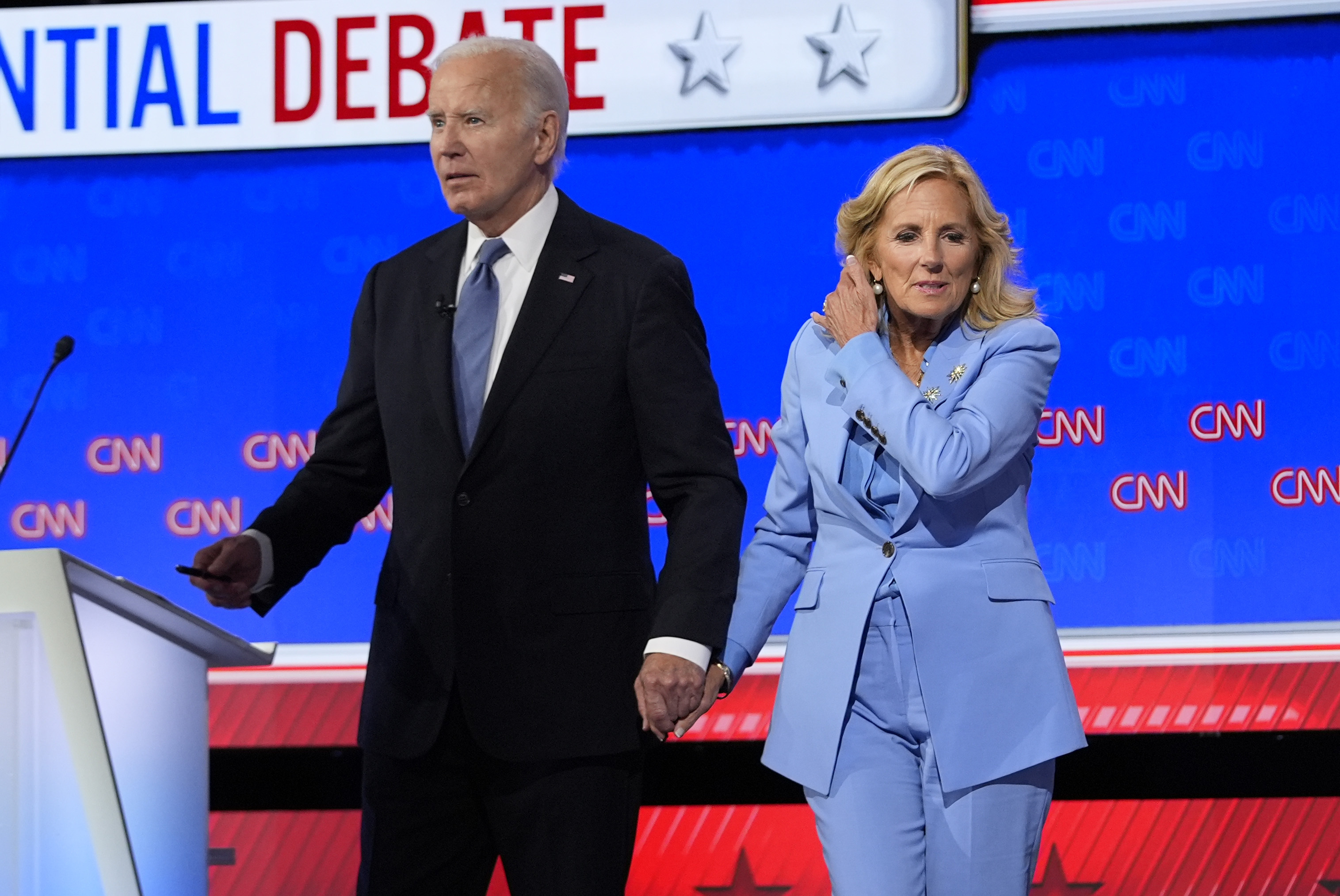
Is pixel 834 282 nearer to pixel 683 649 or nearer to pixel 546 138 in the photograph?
pixel 546 138

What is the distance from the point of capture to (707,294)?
3246mm

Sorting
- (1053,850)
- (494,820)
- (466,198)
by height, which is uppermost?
(466,198)

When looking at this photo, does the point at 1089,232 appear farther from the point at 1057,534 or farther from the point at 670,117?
the point at 670,117

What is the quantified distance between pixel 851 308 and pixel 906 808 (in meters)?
0.65

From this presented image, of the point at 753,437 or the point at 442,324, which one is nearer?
the point at 442,324

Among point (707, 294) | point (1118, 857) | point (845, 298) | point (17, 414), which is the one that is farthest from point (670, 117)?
point (1118, 857)

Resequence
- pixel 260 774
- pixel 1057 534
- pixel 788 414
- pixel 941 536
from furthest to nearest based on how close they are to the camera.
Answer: pixel 260 774
pixel 1057 534
pixel 788 414
pixel 941 536

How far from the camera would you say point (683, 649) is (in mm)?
1846

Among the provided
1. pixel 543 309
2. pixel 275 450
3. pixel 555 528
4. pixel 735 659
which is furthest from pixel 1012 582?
pixel 275 450

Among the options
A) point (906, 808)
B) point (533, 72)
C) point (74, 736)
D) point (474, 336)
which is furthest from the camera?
point (533, 72)

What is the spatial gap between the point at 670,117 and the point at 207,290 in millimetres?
1134

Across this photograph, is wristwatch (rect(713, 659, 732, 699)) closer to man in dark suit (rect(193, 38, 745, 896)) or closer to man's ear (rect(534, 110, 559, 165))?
man in dark suit (rect(193, 38, 745, 896))

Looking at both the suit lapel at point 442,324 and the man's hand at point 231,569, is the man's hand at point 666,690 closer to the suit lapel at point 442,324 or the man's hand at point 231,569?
the suit lapel at point 442,324

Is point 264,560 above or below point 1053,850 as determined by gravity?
above
